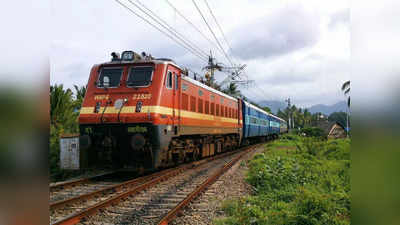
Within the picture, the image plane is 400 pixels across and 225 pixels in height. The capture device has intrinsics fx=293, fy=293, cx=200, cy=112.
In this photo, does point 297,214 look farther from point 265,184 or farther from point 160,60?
point 160,60

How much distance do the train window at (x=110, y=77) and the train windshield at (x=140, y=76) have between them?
41cm

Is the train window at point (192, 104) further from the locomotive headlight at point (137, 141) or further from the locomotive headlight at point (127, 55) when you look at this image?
the locomotive headlight at point (137, 141)

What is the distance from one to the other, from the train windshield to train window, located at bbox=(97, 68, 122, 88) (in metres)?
0.41

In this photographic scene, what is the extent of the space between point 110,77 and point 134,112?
69.2 inches

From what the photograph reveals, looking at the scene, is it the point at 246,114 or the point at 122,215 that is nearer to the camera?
the point at 122,215

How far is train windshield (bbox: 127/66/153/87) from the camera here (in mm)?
9179

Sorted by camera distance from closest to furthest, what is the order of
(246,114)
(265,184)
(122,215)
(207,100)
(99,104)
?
(122,215), (265,184), (99,104), (207,100), (246,114)

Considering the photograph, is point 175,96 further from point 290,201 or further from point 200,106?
point 290,201

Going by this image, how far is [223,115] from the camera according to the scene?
16.0 meters

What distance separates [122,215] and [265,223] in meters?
2.58

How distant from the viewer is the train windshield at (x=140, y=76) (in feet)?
30.1
